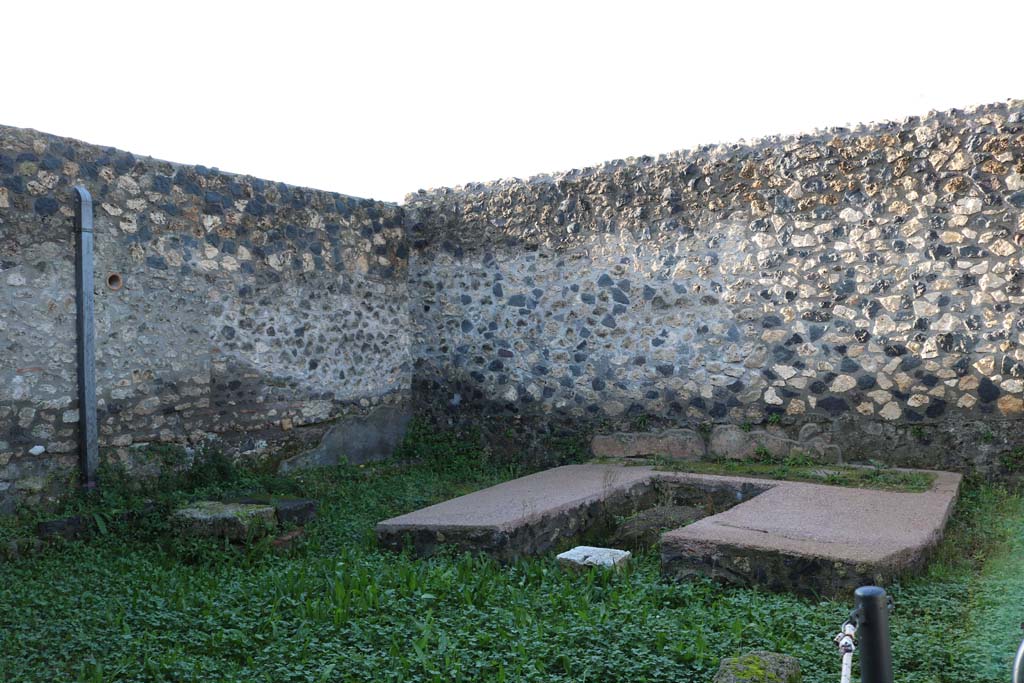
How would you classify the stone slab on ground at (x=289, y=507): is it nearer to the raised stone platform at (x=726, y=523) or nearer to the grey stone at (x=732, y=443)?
the raised stone platform at (x=726, y=523)

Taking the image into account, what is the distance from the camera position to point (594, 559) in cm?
445

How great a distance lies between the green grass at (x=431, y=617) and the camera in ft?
10.1

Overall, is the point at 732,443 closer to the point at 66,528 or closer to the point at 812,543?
the point at 812,543

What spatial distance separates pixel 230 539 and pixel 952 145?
5.41 meters

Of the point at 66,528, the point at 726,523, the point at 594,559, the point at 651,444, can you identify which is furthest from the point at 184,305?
the point at 726,523

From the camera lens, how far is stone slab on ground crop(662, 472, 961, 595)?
383 cm

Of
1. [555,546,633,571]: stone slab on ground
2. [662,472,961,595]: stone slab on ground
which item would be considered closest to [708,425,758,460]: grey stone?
[662,472,961,595]: stone slab on ground

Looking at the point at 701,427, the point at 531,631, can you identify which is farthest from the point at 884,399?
the point at 531,631

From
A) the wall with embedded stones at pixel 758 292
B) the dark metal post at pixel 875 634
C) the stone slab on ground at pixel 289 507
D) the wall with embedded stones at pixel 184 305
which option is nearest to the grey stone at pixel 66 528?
the wall with embedded stones at pixel 184 305

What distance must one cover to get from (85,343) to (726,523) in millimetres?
4244

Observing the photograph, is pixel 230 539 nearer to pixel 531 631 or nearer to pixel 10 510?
pixel 10 510

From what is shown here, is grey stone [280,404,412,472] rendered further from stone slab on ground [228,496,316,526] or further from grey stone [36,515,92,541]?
grey stone [36,515,92,541]

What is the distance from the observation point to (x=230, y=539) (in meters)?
5.17

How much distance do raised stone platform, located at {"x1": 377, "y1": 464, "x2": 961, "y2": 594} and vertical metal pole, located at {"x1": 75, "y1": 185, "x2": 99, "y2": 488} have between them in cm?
212
